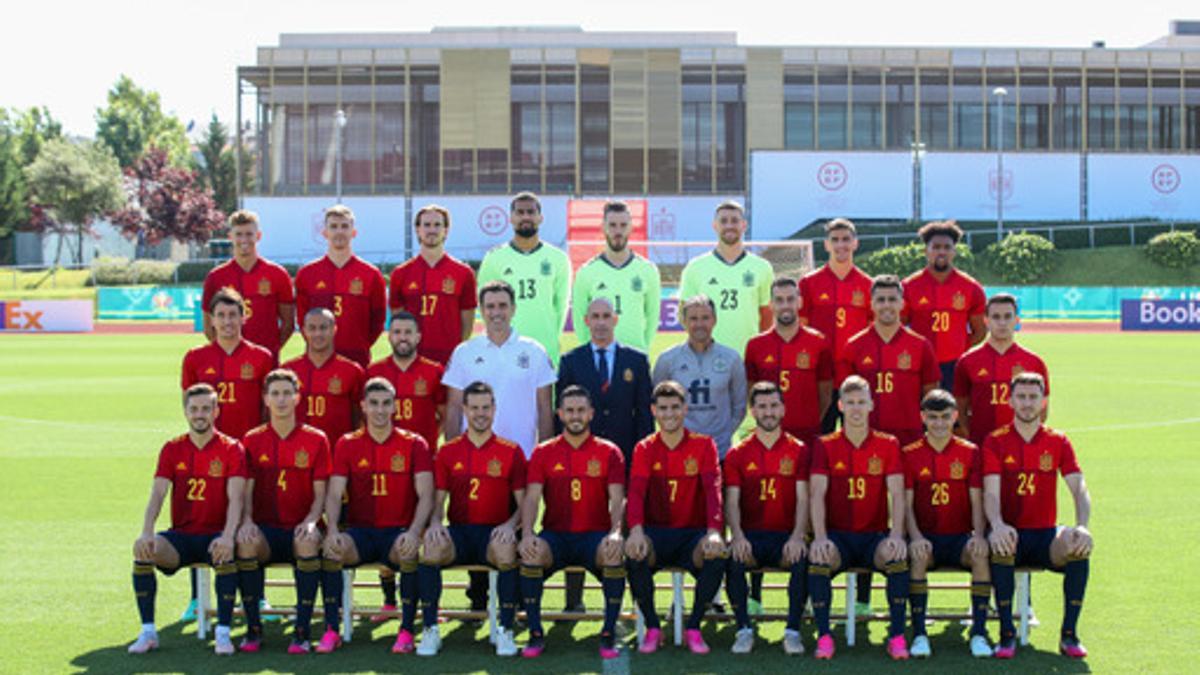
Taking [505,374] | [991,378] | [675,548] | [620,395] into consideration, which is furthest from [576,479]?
[991,378]

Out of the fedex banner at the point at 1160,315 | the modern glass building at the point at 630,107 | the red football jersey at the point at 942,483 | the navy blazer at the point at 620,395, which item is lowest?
the red football jersey at the point at 942,483

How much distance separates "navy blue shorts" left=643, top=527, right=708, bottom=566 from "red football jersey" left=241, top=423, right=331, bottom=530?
1818 millimetres

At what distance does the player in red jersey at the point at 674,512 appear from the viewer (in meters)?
7.20

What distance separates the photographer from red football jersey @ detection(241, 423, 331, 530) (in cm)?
756

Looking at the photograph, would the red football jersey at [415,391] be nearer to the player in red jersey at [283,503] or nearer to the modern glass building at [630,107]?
the player in red jersey at [283,503]

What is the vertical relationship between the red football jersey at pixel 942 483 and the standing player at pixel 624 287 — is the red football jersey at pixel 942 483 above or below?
below

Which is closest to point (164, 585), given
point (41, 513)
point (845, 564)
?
point (41, 513)

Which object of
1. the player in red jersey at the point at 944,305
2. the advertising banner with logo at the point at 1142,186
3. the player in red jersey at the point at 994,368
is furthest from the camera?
the advertising banner with logo at the point at 1142,186

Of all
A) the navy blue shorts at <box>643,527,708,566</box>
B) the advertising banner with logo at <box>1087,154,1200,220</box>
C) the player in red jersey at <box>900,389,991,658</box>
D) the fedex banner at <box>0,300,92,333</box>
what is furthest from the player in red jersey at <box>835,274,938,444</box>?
the advertising banner with logo at <box>1087,154,1200,220</box>

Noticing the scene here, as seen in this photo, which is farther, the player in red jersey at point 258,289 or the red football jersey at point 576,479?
the player in red jersey at point 258,289

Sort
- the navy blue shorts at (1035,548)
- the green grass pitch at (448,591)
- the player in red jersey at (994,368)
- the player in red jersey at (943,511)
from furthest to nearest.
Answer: the player in red jersey at (994,368) < the navy blue shorts at (1035,548) < the player in red jersey at (943,511) < the green grass pitch at (448,591)

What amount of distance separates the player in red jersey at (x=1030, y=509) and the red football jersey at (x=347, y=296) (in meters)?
3.94

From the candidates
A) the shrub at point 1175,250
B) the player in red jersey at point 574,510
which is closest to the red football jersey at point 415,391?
the player in red jersey at point 574,510

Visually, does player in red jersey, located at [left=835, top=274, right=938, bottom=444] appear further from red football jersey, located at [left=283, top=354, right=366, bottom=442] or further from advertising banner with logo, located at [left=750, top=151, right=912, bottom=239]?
advertising banner with logo, located at [left=750, top=151, right=912, bottom=239]
